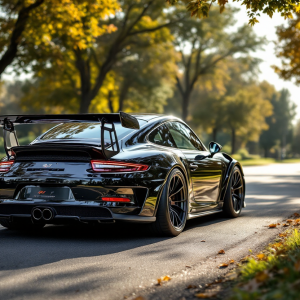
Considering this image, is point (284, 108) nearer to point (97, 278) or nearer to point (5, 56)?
point (5, 56)

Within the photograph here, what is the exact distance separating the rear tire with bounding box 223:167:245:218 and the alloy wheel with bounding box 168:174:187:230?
165 centimetres

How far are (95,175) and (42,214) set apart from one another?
0.71m

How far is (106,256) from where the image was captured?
509 centimetres

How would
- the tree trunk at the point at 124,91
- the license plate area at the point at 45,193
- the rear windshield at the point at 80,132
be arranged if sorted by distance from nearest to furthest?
the license plate area at the point at 45,193 < the rear windshield at the point at 80,132 < the tree trunk at the point at 124,91

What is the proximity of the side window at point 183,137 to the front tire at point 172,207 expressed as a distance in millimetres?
677

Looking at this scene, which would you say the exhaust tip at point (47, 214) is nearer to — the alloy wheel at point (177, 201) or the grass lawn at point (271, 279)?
the alloy wheel at point (177, 201)

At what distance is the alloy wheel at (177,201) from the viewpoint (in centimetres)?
625

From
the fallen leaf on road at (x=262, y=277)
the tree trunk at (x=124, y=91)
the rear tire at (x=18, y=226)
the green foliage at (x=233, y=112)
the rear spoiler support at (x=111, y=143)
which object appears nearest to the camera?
the fallen leaf on road at (x=262, y=277)

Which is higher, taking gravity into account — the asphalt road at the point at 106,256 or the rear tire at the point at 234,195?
the rear tire at the point at 234,195

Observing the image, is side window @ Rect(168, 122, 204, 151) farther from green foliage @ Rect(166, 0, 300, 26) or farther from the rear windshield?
green foliage @ Rect(166, 0, 300, 26)

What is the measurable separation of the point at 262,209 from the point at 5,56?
12751mm

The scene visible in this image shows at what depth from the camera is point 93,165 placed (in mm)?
5562

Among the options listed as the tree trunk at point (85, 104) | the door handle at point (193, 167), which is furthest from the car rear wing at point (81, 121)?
the tree trunk at point (85, 104)

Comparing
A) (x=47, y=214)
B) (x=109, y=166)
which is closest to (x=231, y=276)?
(x=109, y=166)
